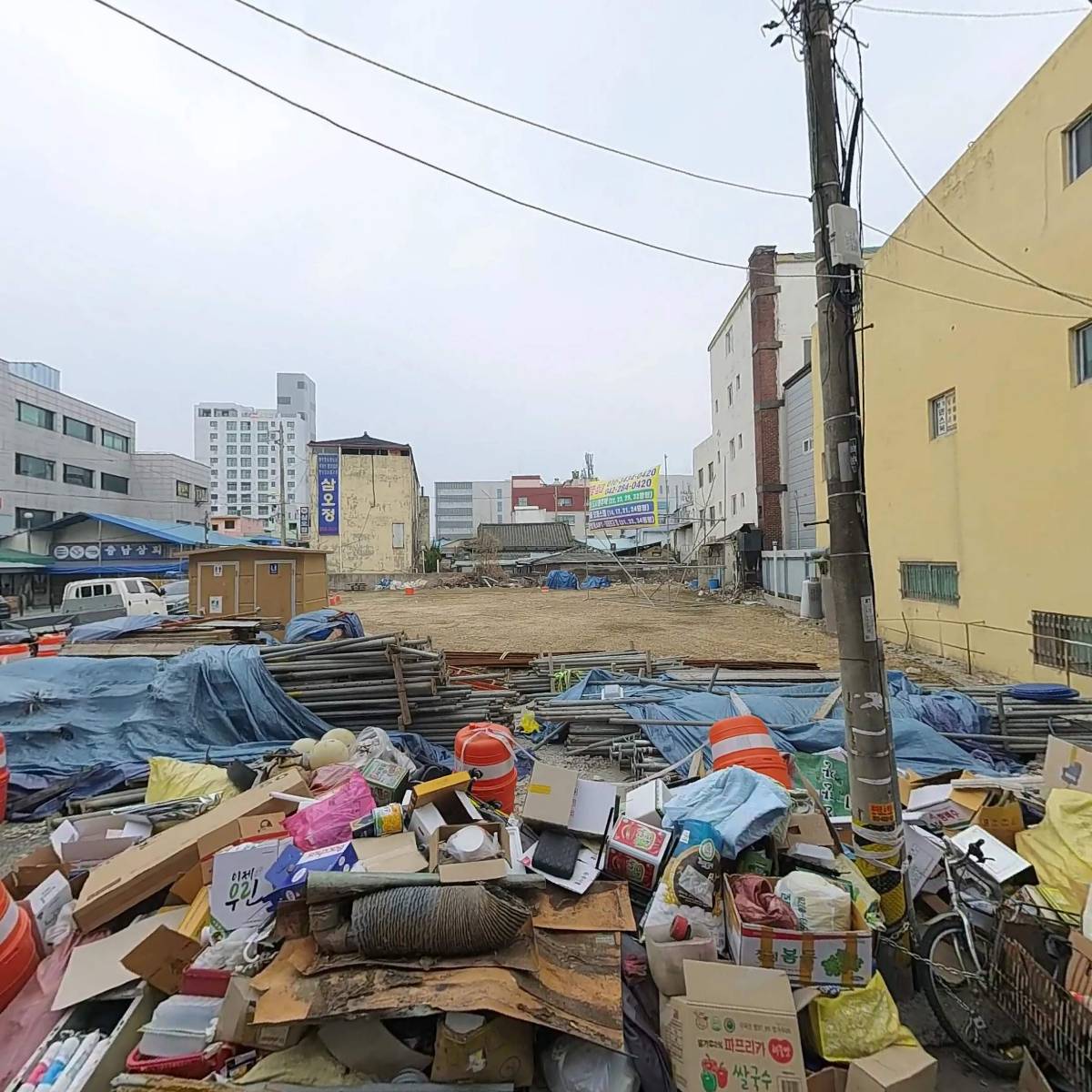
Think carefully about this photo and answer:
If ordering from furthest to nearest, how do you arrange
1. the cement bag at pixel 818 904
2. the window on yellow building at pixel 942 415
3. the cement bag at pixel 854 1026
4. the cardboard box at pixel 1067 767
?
the window on yellow building at pixel 942 415, the cardboard box at pixel 1067 767, the cement bag at pixel 818 904, the cement bag at pixel 854 1026

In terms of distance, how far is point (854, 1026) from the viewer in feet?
7.73

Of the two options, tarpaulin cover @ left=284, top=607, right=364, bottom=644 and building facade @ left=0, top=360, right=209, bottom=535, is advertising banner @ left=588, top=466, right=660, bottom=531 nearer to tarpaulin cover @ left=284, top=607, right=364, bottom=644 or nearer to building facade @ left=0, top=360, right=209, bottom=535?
building facade @ left=0, top=360, right=209, bottom=535

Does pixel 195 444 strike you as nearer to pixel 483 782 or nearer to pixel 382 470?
pixel 382 470

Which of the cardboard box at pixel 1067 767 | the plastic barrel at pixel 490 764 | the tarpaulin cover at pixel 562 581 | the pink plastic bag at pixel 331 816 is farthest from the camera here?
the tarpaulin cover at pixel 562 581

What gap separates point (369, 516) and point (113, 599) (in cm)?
2492

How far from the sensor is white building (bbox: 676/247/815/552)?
2327cm

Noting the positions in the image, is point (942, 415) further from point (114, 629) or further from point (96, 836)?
point (114, 629)

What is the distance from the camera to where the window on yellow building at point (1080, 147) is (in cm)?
773

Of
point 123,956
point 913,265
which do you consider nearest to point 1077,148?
point 913,265

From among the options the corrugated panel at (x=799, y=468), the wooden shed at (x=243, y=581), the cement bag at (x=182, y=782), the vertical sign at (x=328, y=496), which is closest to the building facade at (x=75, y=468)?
the vertical sign at (x=328, y=496)

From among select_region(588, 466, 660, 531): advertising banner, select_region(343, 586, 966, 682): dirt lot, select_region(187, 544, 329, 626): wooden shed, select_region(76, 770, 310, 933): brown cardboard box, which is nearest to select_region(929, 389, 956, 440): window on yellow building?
select_region(343, 586, 966, 682): dirt lot

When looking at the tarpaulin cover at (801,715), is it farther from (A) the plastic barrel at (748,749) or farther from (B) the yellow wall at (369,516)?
(B) the yellow wall at (369,516)

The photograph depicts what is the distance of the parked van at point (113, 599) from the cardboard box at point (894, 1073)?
53.4ft

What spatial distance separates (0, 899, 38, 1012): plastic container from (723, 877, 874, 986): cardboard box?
3.21 m
